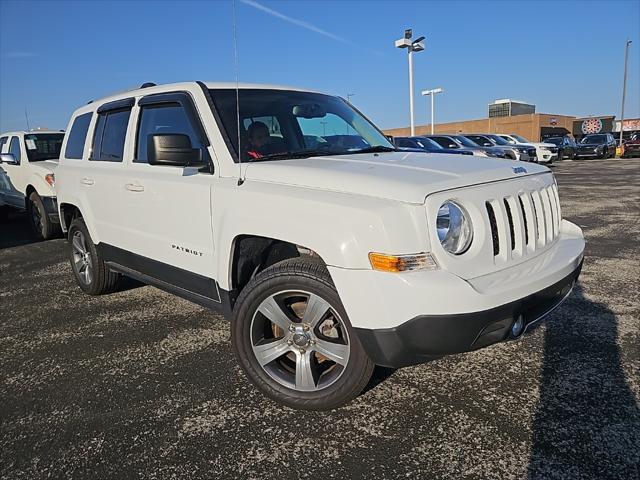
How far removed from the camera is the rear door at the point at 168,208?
3.15m

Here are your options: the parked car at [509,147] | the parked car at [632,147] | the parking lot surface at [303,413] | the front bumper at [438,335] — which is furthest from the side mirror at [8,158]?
the parked car at [632,147]

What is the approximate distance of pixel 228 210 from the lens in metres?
2.89

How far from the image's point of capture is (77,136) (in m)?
4.93

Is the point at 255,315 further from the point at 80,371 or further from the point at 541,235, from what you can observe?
the point at 541,235

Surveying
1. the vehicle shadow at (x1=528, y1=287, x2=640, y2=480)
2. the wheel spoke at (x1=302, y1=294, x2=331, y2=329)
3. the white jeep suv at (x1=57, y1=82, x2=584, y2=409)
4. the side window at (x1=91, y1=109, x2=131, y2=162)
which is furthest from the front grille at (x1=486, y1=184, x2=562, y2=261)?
the side window at (x1=91, y1=109, x2=131, y2=162)

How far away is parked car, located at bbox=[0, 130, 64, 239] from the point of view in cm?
781

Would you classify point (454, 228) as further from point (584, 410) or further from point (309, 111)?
point (309, 111)

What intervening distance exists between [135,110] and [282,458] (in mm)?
2944

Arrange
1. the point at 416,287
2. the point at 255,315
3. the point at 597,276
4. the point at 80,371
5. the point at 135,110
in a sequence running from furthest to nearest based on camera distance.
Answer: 1. the point at 597,276
2. the point at 135,110
3. the point at 80,371
4. the point at 255,315
5. the point at 416,287

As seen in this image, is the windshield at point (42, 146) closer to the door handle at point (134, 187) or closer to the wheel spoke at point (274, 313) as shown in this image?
the door handle at point (134, 187)

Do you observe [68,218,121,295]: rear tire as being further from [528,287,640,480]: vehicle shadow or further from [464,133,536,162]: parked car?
[464,133,536,162]: parked car

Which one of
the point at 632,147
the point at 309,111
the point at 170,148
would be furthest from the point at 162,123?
Result: the point at 632,147

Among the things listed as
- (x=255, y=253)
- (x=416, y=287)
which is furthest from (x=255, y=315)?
(x=416, y=287)

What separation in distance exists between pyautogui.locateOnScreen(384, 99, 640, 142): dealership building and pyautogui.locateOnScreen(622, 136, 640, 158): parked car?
24794 mm
